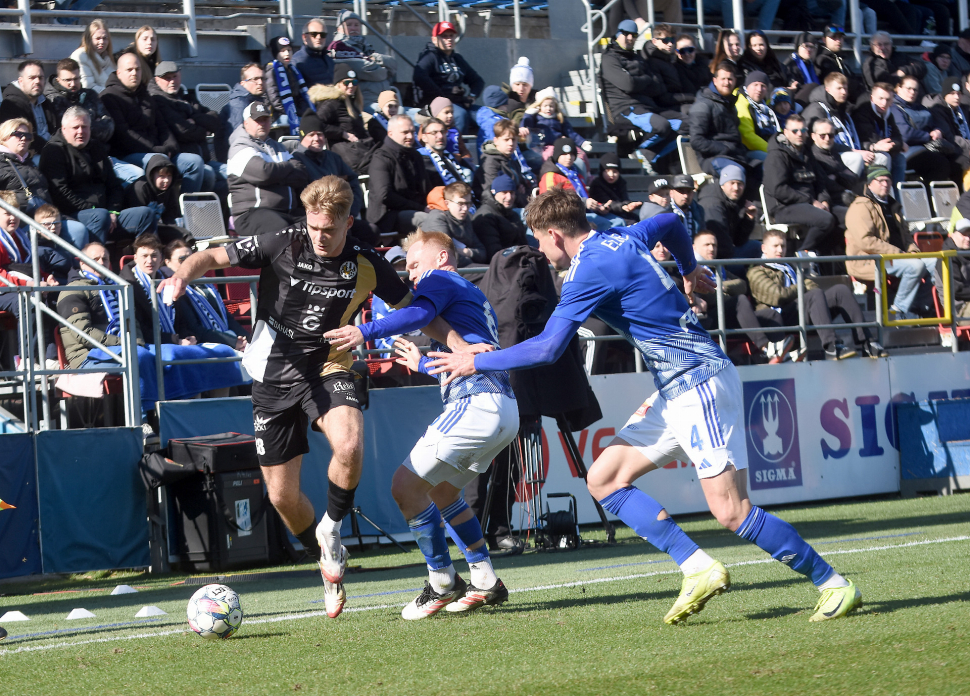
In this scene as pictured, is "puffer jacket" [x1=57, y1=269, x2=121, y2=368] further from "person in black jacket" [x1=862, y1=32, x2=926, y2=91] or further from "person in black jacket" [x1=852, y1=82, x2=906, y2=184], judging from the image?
"person in black jacket" [x1=862, y1=32, x2=926, y2=91]

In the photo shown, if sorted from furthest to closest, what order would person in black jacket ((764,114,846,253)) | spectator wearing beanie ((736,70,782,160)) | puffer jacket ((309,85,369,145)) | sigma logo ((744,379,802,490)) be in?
spectator wearing beanie ((736,70,782,160)) < person in black jacket ((764,114,846,253)) < puffer jacket ((309,85,369,145)) < sigma logo ((744,379,802,490))

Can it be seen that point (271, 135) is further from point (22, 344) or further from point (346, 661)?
point (346, 661)

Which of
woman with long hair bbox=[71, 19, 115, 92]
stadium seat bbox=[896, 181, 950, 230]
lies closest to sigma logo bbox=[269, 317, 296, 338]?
woman with long hair bbox=[71, 19, 115, 92]

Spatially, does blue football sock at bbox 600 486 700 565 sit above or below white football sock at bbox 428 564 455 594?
above

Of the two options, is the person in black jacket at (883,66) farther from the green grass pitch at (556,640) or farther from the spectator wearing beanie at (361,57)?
the green grass pitch at (556,640)

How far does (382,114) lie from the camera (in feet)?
53.9

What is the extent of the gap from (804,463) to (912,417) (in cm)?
146

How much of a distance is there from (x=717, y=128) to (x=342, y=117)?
18.8 feet

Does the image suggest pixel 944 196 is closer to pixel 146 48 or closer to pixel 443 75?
pixel 443 75

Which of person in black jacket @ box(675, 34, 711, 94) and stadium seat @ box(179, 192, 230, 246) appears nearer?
→ stadium seat @ box(179, 192, 230, 246)

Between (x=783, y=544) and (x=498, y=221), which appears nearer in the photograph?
(x=783, y=544)

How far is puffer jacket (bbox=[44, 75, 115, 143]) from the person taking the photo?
1348 centimetres

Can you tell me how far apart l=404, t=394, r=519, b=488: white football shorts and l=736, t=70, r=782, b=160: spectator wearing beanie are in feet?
41.6

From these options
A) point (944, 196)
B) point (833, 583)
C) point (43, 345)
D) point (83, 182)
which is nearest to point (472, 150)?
point (83, 182)
